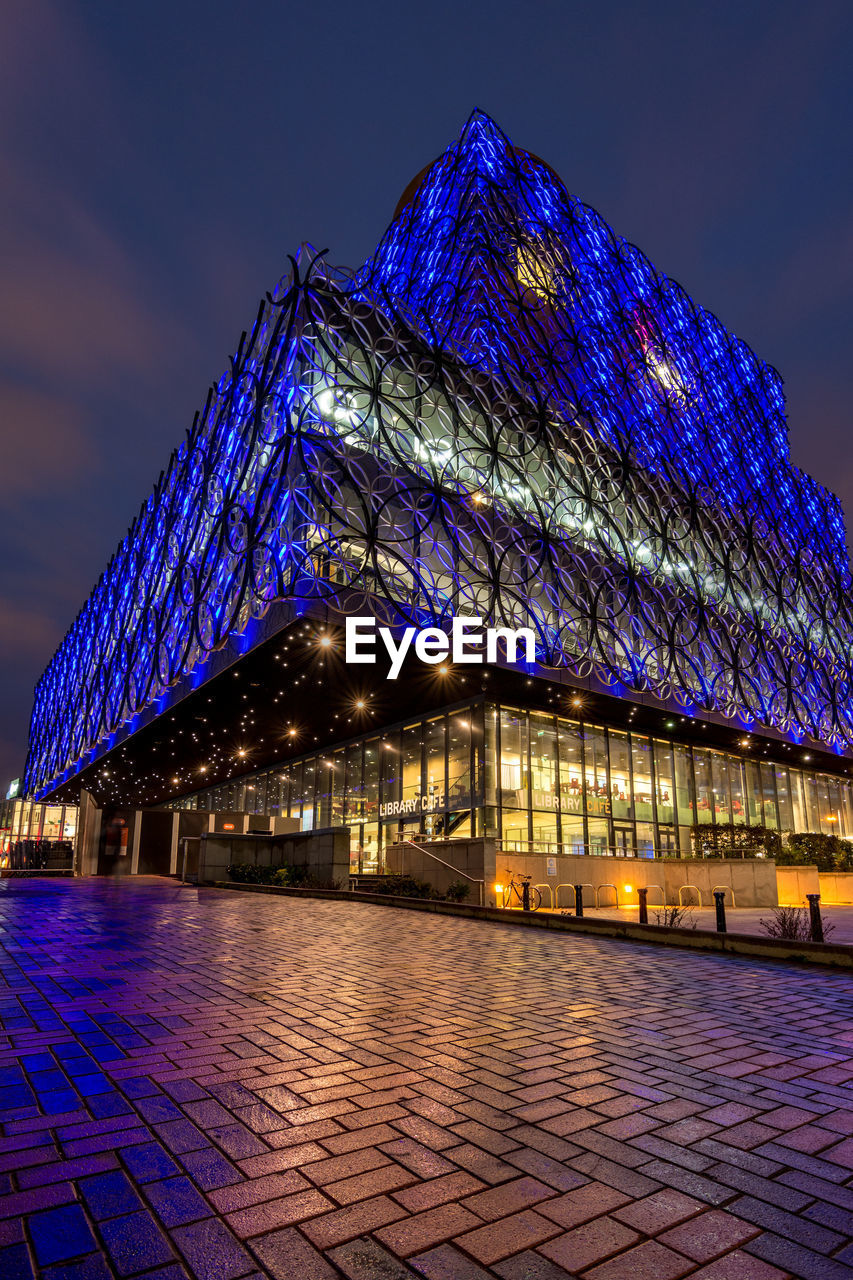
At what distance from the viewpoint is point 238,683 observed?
27.5 m

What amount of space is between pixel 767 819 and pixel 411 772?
22.2m

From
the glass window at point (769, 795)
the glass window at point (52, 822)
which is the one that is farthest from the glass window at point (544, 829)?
the glass window at point (52, 822)

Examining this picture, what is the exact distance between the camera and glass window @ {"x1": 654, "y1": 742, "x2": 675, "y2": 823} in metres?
35.3

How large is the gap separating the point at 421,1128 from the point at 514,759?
2616cm

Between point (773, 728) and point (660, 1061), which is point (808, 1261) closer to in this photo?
point (660, 1061)

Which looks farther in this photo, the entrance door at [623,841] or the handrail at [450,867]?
the entrance door at [623,841]

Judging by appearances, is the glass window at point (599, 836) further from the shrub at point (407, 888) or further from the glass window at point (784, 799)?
the glass window at point (784, 799)

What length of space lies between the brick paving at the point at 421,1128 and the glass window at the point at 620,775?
2555cm

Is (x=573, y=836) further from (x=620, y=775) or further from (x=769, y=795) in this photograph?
(x=769, y=795)

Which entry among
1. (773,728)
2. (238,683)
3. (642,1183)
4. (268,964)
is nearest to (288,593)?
(238,683)

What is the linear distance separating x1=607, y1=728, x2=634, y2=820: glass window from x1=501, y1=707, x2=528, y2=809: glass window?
5557 mm
